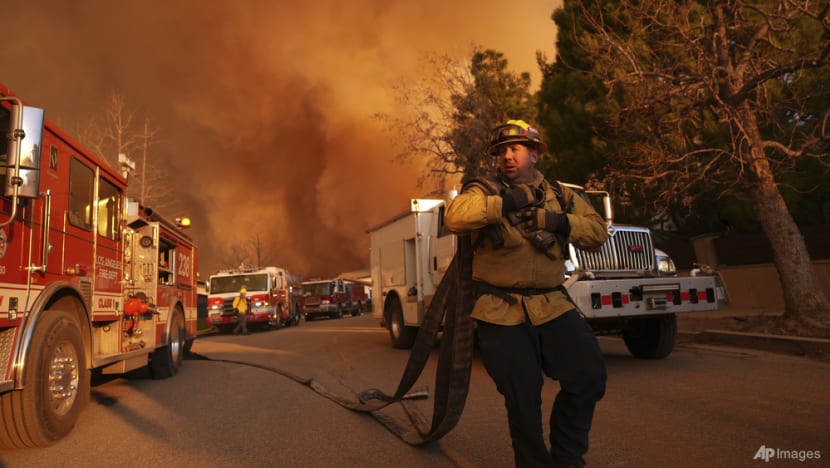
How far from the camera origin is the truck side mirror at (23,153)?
411 cm

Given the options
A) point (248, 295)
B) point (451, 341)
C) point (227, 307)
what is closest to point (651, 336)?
point (451, 341)

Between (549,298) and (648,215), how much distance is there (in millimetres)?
15821

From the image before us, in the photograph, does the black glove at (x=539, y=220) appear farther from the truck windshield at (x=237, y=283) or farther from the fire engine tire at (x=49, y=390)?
the truck windshield at (x=237, y=283)

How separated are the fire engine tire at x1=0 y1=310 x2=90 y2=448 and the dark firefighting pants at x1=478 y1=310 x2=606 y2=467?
11.1 ft

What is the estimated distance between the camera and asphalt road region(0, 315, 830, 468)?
402 cm

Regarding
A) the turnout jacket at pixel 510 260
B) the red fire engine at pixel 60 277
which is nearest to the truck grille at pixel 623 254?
the turnout jacket at pixel 510 260

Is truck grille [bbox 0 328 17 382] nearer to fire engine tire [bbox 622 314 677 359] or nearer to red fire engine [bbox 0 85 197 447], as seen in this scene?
red fire engine [bbox 0 85 197 447]

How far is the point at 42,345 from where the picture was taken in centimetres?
450

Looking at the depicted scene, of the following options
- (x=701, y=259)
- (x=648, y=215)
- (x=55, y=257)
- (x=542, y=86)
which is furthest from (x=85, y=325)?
(x=701, y=259)

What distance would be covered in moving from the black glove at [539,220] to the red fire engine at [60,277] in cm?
330

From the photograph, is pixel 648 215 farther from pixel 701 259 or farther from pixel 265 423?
pixel 265 423

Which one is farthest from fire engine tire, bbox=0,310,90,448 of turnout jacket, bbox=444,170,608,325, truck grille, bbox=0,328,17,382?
turnout jacket, bbox=444,170,608,325

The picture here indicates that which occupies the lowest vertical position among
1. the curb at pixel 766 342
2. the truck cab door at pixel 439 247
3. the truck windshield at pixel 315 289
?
the curb at pixel 766 342

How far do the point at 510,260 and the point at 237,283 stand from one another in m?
20.9
